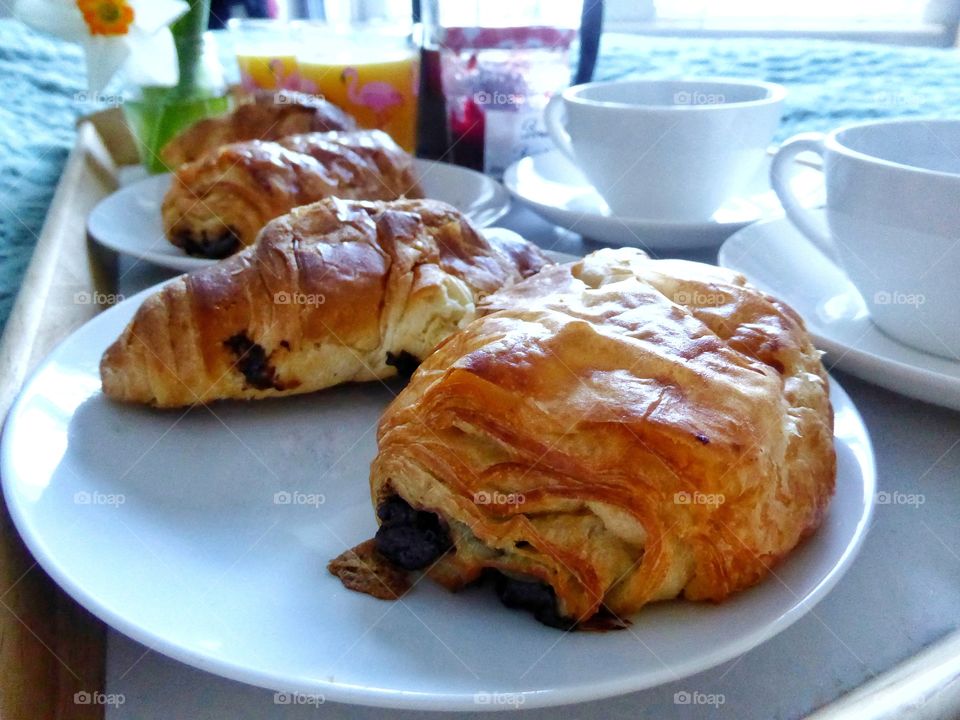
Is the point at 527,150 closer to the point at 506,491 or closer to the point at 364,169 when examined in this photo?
the point at 364,169

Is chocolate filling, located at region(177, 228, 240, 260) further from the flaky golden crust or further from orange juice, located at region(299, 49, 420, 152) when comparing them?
the flaky golden crust

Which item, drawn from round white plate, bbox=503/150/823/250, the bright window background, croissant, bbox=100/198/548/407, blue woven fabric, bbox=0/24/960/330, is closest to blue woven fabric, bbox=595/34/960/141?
blue woven fabric, bbox=0/24/960/330

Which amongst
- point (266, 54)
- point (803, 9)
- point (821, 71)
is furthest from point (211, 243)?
point (803, 9)

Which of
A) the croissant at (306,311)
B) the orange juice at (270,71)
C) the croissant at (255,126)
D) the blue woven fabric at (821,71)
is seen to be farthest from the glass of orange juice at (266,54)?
the croissant at (306,311)

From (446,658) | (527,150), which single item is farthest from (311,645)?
(527,150)

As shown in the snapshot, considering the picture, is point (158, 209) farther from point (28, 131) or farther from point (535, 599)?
point (535, 599)

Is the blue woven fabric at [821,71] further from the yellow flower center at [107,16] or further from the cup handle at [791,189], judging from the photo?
the yellow flower center at [107,16]
